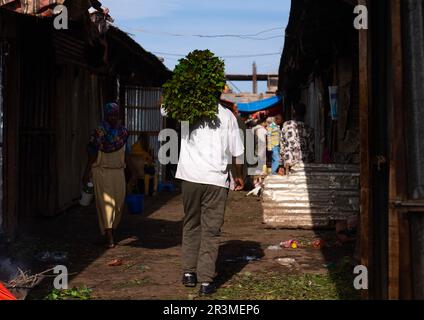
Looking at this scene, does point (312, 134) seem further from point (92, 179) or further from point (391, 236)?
point (391, 236)

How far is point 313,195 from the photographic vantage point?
942 cm

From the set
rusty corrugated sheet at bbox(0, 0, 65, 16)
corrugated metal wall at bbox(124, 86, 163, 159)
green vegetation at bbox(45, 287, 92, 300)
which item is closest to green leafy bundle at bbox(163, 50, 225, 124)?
rusty corrugated sheet at bbox(0, 0, 65, 16)

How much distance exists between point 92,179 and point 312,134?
→ 178 inches

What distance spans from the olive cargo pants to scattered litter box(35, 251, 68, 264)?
1866mm

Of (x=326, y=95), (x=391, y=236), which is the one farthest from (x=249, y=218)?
(x=391, y=236)

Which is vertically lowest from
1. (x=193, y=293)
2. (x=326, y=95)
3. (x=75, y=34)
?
(x=193, y=293)

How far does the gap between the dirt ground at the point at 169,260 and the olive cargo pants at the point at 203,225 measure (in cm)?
27

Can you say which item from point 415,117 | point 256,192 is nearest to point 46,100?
point 256,192

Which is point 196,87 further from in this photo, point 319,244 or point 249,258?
point 319,244

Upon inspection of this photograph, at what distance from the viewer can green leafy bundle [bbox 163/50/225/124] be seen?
5883 millimetres

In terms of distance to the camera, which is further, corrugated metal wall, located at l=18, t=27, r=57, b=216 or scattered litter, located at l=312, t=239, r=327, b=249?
corrugated metal wall, located at l=18, t=27, r=57, b=216

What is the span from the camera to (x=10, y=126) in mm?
7473

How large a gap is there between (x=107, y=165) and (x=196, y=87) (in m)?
2.66

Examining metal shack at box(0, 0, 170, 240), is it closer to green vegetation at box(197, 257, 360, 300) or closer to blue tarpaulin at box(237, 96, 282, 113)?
green vegetation at box(197, 257, 360, 300)
